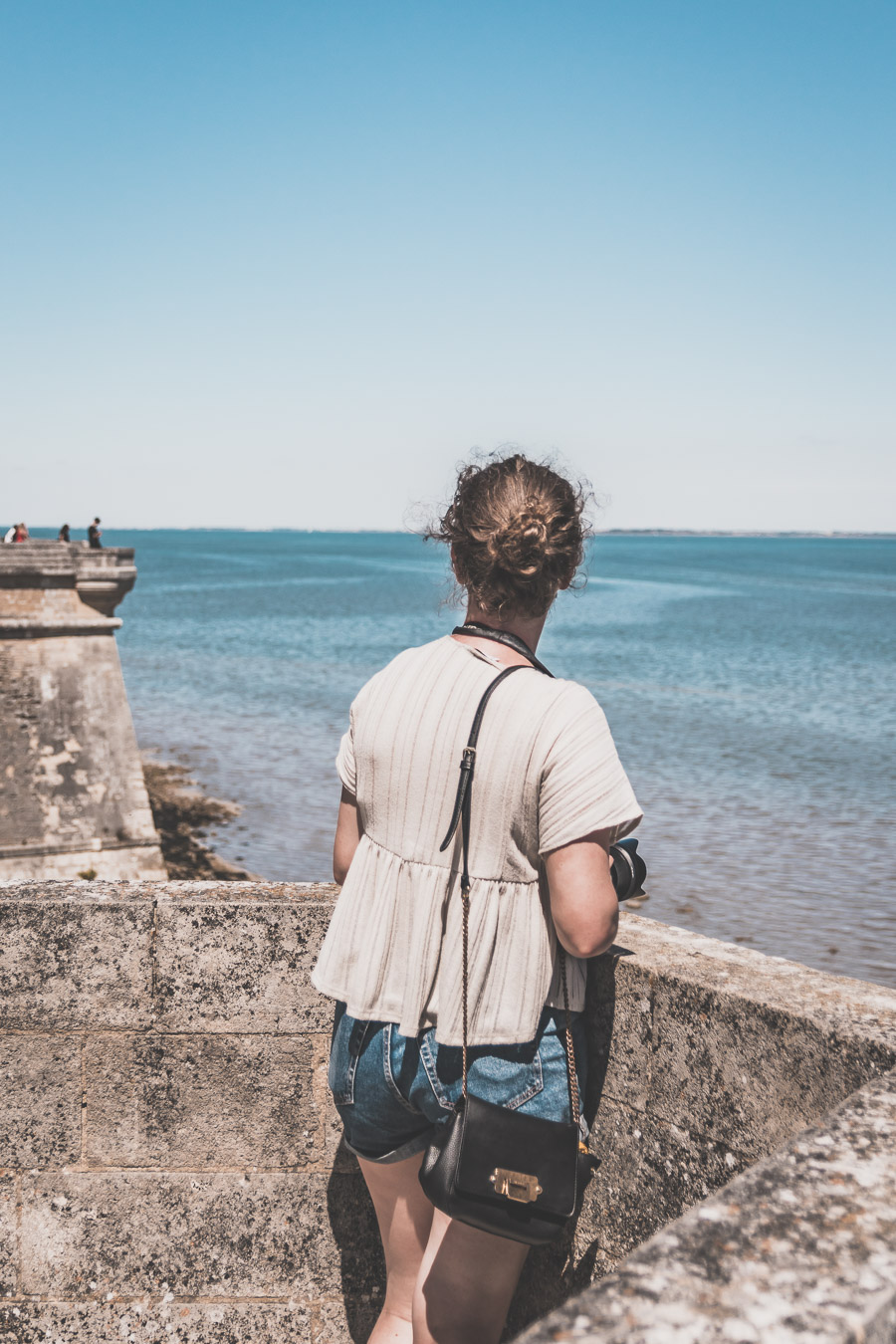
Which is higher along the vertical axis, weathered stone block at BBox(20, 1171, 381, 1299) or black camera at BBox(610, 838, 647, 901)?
black camera at BBox(610, 838, 647, 901)

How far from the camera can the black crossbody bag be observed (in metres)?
1.74

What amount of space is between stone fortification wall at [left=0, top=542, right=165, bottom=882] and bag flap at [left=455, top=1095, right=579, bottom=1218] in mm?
15825

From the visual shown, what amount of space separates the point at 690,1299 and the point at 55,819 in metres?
16.9

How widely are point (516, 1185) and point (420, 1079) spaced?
24cm

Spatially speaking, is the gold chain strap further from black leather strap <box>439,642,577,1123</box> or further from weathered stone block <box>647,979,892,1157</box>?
weathered stone block <box>647,979,892,1157</box>

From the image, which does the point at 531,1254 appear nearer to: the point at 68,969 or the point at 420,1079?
the point at 420,1079

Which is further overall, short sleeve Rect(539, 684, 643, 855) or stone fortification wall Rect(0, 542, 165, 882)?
stone fortification wall Rect(0, 542, 165, 882)

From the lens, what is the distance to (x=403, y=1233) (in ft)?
6.60

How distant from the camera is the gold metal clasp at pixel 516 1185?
174 centimetres

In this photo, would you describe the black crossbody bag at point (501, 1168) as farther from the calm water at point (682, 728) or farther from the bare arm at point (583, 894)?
the calm water at point (682, 728)

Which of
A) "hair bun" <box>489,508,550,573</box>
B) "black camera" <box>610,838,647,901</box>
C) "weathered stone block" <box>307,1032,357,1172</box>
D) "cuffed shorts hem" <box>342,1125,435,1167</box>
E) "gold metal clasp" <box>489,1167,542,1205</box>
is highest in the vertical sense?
"hair bun" <box>489,508,550,573</box>

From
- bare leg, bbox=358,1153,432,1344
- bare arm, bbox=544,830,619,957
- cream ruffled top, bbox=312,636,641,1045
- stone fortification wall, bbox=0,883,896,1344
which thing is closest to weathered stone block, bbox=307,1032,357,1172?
stone fortification wall, bbox=0,883,896,1344

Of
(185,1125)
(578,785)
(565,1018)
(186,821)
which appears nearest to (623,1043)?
(565,1018)

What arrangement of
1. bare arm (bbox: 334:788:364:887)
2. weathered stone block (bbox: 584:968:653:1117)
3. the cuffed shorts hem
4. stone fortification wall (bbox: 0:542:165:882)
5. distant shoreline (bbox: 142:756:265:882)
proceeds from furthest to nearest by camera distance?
distant shoreline (bbox: 142:756:265:882), stone fortification wall (bbox: 0:542:165:882), weathered stone block (bbox: 584:968:653:1117), bare arm (bbox: 334:788:364:887), the cuffed shorts hem
